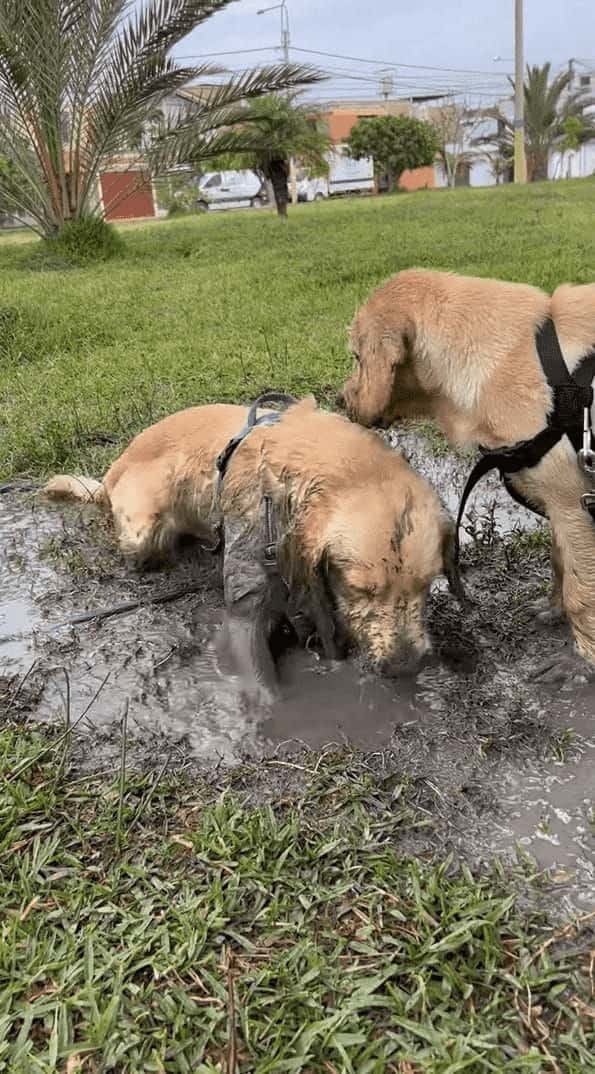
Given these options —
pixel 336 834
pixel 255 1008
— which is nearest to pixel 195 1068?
pixel 255 1008

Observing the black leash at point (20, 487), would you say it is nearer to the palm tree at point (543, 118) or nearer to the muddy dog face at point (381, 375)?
the muddy dog face at point (381, 375)

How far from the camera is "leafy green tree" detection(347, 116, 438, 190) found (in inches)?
1860

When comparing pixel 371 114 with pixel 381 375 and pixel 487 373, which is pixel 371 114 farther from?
pixel 487 373

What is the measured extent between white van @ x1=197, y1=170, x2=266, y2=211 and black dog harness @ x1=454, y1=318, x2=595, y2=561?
169 feet

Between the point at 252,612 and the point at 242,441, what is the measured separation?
739mm

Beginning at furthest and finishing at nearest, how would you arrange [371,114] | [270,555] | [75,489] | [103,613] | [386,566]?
[371,114] < [75,489] < [103,613] < [270,555] < [386,566]

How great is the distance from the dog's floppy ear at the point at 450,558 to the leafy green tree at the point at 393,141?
48.7 m

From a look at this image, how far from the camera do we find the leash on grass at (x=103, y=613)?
13.2 feet

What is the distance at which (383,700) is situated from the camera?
132 inches

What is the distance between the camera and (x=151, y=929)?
2363 mm

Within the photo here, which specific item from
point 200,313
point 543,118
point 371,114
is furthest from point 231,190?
point 200,313

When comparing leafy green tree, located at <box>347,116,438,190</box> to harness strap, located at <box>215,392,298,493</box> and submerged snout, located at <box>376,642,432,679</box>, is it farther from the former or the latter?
submerged snout, located at <box>376,642,432,679</box>

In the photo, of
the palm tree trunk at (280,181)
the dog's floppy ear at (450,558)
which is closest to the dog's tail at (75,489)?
the dog's floppy ear at (450,558)

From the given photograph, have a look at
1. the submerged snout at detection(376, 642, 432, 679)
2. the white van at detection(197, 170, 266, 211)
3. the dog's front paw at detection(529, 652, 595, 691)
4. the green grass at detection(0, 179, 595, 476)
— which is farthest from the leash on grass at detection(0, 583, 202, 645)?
the white van at detection(197, 170, 266, 211)
